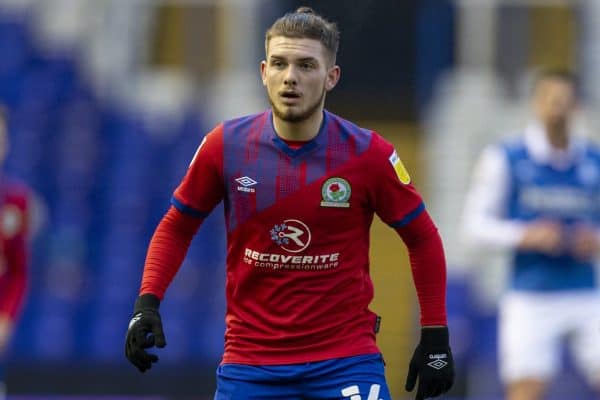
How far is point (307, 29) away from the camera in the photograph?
5176 mm

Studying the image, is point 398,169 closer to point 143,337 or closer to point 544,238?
point 143,337

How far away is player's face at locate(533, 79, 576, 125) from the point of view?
8.28 meters

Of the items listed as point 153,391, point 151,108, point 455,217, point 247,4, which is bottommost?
point 153,391

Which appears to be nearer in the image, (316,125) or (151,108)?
(316,125)

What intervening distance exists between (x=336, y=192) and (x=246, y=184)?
31 cm

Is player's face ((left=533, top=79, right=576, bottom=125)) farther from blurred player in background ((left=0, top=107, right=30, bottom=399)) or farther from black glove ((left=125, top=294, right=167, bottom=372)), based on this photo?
black glove ((left=125, top=294, right=167, bottom=372))

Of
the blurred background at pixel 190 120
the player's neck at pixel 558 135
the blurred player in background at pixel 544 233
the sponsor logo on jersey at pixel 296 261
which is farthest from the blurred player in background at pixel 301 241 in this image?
the blurred background at pixel 190 120

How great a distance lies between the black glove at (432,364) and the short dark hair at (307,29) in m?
1.04

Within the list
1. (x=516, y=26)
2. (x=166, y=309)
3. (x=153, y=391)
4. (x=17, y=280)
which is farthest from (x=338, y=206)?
(x=516, y=26)

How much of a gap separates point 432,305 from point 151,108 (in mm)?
9917

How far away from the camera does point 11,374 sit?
12609mm

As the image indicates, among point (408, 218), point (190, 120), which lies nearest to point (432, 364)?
point (408, 218)

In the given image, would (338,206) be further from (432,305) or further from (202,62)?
(202,62)

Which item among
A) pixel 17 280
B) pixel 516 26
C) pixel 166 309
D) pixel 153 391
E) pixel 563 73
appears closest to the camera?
pixel 17 280
